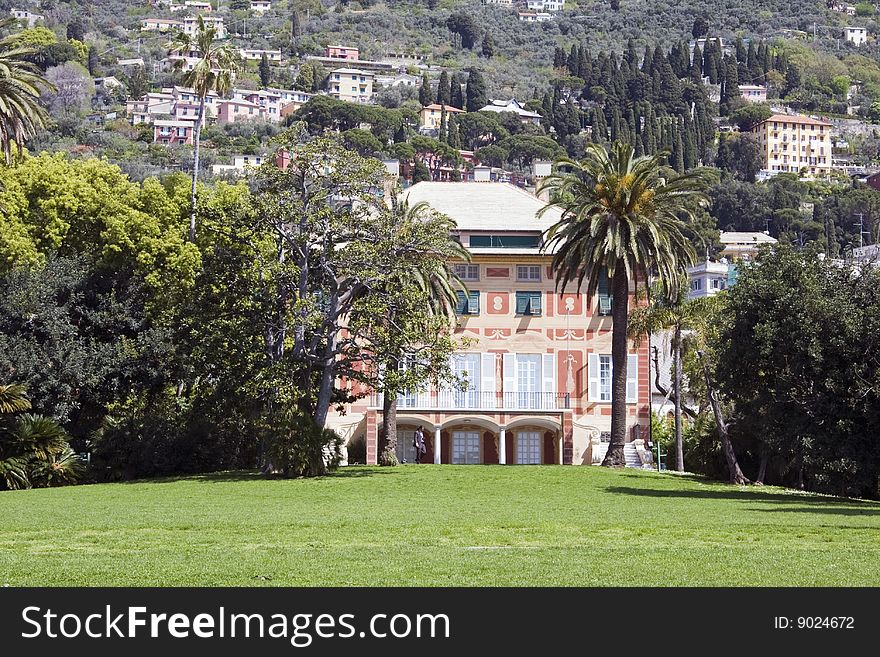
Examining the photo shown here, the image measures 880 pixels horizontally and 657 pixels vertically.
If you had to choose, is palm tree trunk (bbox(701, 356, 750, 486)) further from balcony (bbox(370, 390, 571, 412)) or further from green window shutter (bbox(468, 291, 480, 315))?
green window shutter (bbox(468, 291, 480, 315))

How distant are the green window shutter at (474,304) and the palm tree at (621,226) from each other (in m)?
11.7

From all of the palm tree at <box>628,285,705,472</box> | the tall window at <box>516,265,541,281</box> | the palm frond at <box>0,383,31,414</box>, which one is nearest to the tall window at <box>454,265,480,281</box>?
the tall window at <box>516,265,541,281</box>

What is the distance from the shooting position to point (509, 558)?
21188 mm

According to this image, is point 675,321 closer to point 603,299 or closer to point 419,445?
point 603,299

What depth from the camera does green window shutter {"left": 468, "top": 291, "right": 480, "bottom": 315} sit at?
66625 mm

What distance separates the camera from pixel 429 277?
179ft

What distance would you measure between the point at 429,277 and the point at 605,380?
14.9m

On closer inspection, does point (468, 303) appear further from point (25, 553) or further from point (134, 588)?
point (134, 588)

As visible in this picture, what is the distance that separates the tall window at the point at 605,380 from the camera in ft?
218

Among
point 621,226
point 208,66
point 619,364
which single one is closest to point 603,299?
point 619,364

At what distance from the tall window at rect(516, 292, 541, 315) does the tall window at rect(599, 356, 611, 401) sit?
390cm

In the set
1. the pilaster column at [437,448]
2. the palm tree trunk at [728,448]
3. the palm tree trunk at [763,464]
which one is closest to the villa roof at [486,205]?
the pilaster column at [437,448]

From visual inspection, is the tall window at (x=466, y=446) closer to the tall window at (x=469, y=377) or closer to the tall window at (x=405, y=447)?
the tall window at (x=405, y=447)
